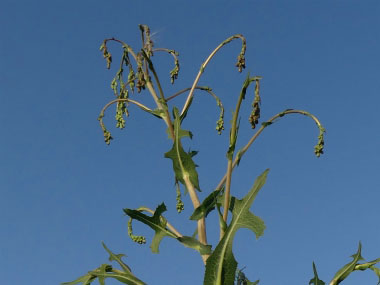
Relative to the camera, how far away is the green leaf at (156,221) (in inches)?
241

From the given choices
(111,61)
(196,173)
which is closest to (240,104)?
(196,173)

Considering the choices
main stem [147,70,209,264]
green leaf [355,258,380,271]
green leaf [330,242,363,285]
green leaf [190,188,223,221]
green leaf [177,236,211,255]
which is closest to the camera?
green leaf [177,236,211,255]

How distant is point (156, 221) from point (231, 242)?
94 centimetres

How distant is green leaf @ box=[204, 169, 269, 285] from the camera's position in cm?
543

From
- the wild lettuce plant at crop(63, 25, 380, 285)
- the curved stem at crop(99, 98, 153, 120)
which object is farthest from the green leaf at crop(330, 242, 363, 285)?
the curved stem at crop(99, 98, 153, 120)

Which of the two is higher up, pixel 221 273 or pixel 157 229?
pixel 157 229

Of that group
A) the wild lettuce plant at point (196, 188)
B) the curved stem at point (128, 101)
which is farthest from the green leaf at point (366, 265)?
the curved stem at point (128, 101)

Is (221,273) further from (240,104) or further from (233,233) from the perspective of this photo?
(240,104)

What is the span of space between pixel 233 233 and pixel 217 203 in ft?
1.01

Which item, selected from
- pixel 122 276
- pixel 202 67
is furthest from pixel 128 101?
pixel 122 276

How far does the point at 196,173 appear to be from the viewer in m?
6.28

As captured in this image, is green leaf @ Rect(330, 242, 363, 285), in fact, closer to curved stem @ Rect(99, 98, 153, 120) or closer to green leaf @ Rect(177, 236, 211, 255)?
green leaf @ Rect(177, 236, 211, 255)

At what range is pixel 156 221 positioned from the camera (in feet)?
20.2

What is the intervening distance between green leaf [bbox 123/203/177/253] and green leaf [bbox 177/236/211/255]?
188mm
